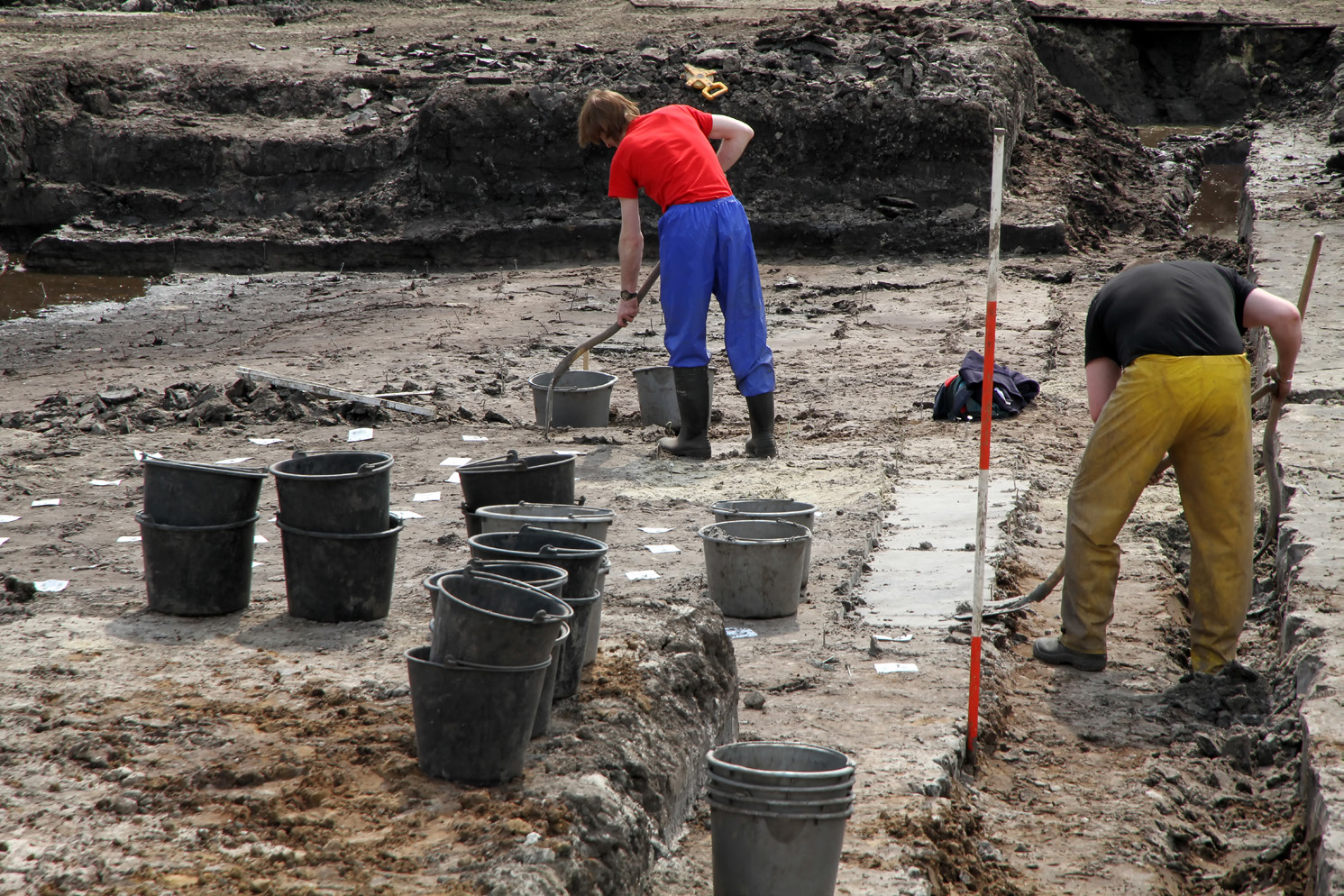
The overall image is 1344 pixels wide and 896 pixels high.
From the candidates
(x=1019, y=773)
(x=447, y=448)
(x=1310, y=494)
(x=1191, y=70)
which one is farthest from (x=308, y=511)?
(x=1191, y=70)

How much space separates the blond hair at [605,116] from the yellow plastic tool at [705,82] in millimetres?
6901

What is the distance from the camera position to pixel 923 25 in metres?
15.2

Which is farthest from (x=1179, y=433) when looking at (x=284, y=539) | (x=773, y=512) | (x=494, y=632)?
(x=284, y=539)

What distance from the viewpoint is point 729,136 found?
695 centimetres

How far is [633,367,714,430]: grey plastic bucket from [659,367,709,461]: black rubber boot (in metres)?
0.71

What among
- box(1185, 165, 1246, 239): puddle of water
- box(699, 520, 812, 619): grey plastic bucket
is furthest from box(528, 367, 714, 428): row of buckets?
box(1185, 165, 1246, 239): puddle of water

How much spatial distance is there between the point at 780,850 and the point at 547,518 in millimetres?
1618

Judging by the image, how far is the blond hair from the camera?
6.52 metres

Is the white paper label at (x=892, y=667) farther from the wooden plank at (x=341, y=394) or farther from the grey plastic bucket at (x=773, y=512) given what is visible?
the wooden plank at (x=341, y=394)

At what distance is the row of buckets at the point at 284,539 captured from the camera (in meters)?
3.88

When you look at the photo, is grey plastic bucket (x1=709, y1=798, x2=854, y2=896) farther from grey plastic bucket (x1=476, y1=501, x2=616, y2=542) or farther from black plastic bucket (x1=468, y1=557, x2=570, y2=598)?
grey plastic bucket (x1=476, y1=501, x2=616, y2=542)

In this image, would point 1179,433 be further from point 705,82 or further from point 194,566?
point 705,82

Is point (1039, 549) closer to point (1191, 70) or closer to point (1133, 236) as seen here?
point (1133, 236)

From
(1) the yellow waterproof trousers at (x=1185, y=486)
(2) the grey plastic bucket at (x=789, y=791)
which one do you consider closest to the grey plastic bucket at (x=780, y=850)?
(2) the grey plastic bucket at (x=789, y=791)
